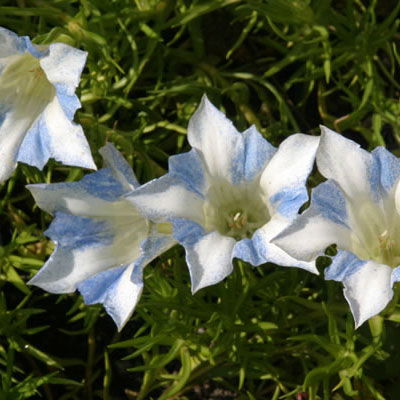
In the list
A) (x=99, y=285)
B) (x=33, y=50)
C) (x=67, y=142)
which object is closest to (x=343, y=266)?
(x=99, y=285)

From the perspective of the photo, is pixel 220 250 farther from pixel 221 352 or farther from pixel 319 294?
pixel 319 294

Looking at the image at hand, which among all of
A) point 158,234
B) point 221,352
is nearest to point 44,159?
point 158,234

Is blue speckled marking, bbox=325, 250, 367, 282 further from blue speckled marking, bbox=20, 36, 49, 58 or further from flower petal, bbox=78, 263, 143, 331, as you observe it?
blue speckled marking, bbox=20, 36, 49, 58

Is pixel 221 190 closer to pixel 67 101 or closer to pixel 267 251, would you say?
pixel 267 251

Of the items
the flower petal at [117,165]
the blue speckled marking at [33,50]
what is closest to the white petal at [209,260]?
the flower petal at [117,165]

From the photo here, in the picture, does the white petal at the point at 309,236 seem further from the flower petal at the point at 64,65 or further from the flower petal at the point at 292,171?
the flower petal at the point at 64,65
